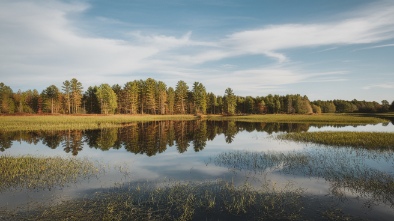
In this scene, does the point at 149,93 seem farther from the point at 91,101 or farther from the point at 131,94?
the point at 91,101

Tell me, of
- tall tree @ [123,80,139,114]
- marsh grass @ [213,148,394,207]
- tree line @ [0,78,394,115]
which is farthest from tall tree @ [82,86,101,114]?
marsh grass @ [213,148,394,207]

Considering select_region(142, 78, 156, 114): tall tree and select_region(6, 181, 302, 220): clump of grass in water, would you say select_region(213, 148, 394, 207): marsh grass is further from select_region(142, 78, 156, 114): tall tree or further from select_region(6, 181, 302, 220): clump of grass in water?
select_region(142, 78, 156, 114): tall tree

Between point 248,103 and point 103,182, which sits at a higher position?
point 248,103

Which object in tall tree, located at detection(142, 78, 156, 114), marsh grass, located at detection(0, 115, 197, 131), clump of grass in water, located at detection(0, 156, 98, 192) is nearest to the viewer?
clump of grass in water, located at detection(0, 156, 98, 192)

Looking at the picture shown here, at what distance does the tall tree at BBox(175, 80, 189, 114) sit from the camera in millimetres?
122312

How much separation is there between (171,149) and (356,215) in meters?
21.8

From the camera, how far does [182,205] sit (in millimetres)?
11992

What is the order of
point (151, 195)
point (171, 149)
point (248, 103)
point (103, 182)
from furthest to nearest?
point (248, 103) → point (171, 149) → point (103, 182) → point (151, 195)

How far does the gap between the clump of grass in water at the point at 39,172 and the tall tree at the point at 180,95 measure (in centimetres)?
10155

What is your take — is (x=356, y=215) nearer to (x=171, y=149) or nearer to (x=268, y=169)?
(x=268, y=169)

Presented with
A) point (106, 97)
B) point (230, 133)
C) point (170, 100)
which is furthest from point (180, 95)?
point (230, 133)

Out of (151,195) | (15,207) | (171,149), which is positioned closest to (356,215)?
(151,195)

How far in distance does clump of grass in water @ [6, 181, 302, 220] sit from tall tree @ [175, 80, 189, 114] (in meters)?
108

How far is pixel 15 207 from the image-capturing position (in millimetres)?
11531
